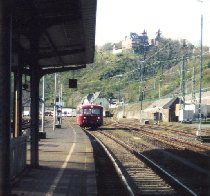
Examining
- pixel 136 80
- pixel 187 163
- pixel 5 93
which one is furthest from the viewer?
pixel 136 80

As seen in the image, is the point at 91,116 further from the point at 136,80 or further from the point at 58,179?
the point at 136,80

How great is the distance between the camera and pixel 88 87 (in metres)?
175

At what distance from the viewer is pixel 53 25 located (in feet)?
41.0

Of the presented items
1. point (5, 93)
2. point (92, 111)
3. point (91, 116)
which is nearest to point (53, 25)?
point (5, 93)

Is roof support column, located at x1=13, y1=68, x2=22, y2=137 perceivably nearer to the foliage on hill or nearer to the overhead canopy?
the overhead canopy

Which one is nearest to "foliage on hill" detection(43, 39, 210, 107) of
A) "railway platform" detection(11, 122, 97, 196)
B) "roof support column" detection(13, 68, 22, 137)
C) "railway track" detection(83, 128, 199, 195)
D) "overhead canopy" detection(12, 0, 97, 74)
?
"railway track" detection(83, 128, 199, 195)

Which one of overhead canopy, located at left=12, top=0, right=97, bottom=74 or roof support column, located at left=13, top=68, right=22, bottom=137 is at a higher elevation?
overhead canopy, located at left=12, top=0, right=97, bottom=74

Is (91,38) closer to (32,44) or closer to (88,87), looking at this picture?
(32,44)

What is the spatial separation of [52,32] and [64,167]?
4201 mm

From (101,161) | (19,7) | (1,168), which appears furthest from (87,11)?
(101,161)

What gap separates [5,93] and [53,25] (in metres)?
5.01

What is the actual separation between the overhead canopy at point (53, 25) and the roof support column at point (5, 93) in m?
2.39

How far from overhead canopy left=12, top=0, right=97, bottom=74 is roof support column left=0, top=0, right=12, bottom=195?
2.39 m

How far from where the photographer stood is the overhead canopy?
10930 mm
